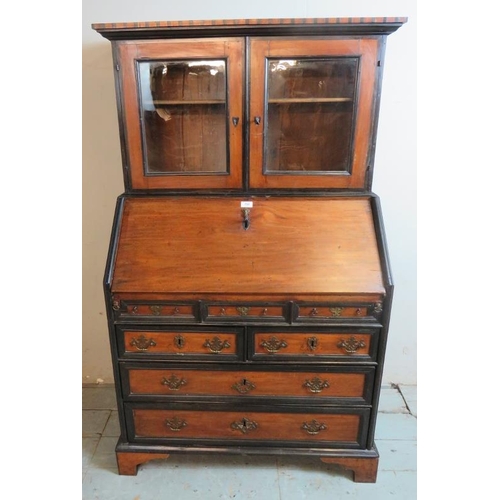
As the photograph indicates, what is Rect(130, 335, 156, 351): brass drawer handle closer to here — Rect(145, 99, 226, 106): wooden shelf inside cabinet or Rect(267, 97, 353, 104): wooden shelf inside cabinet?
Rect(145, 99, 226, 106): wooden shelf inside cabinet

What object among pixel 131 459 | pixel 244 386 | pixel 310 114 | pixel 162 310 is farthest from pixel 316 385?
pixel 310 114

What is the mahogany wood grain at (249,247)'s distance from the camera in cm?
151

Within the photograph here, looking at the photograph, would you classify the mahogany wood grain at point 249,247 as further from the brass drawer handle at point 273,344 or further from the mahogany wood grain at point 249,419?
the mahogany wood grain at point 249,419

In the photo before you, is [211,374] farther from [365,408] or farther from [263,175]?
[263,175]

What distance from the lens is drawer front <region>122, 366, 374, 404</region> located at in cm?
160

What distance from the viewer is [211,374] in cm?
162

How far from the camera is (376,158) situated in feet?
6.70

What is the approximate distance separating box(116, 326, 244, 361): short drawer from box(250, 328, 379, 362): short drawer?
3.7 inches

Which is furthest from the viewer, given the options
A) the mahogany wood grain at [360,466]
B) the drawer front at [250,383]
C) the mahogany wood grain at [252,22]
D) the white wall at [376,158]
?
the white wall at [376,158]

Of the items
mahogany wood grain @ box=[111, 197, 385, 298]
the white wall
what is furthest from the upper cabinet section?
the white wall

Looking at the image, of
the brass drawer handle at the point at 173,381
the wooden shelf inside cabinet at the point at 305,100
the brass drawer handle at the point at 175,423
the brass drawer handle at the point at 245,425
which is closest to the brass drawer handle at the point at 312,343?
the brass drawer handle at the point at 245,425

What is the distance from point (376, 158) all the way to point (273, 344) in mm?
1199

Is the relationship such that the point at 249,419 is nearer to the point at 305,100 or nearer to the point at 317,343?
the point at 317,343

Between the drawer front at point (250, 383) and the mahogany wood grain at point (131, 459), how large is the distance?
0.34 metres
